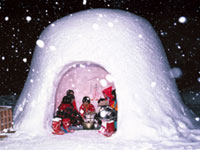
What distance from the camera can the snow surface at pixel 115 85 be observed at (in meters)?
3.35

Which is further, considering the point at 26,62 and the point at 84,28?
the point at 26,62

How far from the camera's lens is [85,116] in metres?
4.46

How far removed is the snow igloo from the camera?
3.59 meters

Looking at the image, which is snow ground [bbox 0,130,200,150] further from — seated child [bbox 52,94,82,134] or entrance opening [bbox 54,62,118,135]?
entrance opening [bbox 54,62,118,135]

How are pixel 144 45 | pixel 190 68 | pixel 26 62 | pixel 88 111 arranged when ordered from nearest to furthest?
pixel 144 45 → pixel 88 111 → pixel 190 68 → pixel 26 62

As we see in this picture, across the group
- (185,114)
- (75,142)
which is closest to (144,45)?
(185,114)

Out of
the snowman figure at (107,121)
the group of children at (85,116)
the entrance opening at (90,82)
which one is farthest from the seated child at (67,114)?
the entrance opening at (90,82)

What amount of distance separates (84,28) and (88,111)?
174 cm

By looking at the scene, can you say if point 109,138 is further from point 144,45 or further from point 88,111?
point 144,45

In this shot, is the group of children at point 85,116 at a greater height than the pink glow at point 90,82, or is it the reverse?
the pink glow at point 90,82

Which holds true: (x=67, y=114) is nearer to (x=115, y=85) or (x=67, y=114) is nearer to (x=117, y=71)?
(x=115, y=85)

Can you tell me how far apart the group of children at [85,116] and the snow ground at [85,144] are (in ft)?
0.76

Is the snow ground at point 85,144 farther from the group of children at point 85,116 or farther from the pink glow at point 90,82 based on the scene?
the pink glow at point 90,82

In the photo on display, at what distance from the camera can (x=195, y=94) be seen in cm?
1016
